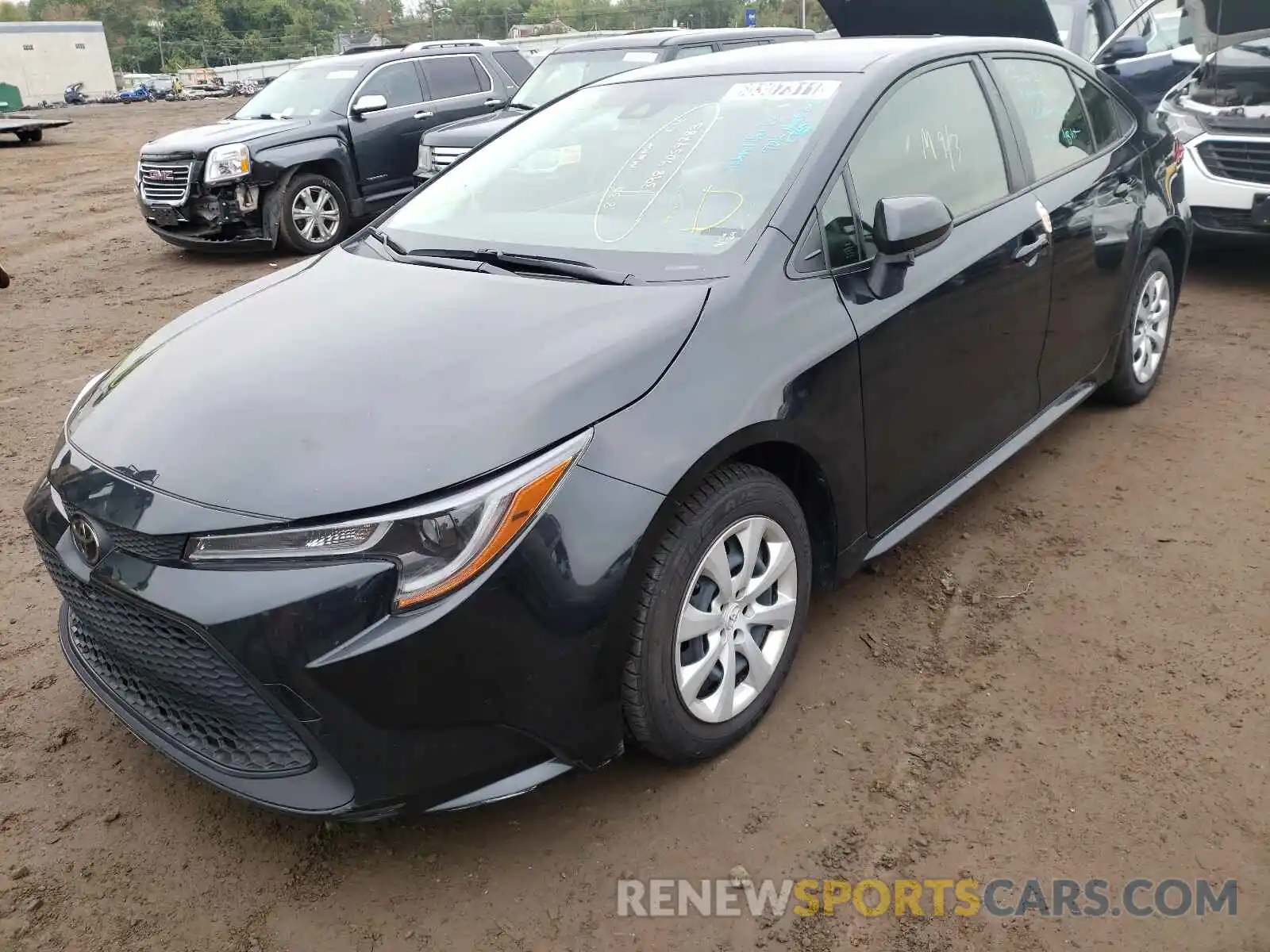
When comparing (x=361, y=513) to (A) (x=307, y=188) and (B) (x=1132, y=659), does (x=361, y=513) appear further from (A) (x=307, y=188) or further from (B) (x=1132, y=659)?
(A) (x=307, y=188)

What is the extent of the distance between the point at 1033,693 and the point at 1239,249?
6.60m

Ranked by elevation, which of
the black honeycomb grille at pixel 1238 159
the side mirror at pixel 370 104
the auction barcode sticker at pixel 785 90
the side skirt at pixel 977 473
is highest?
the side mirror at pixel 370 104

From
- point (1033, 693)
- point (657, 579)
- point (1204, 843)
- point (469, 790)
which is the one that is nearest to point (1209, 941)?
point (1204, 843)

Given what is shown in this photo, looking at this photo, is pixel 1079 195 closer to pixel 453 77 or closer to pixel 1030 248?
pixel 1030 248

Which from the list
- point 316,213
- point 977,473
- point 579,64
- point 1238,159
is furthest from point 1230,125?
point 316,213

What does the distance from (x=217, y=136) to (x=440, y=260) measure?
736cm

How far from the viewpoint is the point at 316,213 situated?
372 inches

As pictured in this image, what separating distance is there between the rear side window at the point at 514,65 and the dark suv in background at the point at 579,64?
164 centimetres

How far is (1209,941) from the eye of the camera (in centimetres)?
207

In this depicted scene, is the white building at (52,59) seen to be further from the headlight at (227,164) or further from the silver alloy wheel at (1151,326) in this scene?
the silver alloy wheel at (1151,326)

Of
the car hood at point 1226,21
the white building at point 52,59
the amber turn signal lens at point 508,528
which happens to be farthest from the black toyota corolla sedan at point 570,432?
the white building at point 52,59

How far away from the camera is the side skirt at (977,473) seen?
3061 millimetres

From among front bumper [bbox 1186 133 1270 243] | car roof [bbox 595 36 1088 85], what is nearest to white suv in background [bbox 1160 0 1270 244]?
front bumper [bbox 1186 133 1270 243]

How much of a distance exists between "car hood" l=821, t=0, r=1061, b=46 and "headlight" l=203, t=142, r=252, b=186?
5.26 m
